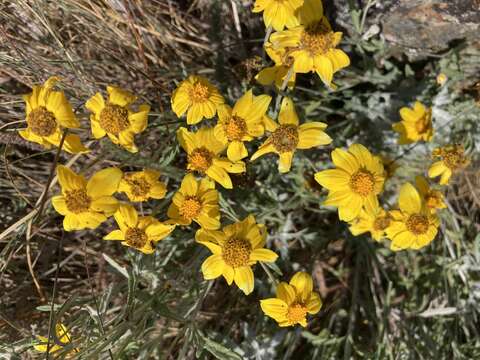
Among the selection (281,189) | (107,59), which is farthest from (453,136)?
(107,59)

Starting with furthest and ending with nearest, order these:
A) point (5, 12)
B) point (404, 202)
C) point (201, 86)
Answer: point (5, 12)
point (404, 202)
point (201, 86)

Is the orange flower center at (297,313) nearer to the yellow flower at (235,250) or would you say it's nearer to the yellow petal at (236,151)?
the yellow flower at (235,250)

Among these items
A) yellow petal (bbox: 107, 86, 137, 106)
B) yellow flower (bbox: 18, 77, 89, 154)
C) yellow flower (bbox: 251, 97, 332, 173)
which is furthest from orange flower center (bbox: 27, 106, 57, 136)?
yellow flower (bbox: 251, 97, 332, 173)

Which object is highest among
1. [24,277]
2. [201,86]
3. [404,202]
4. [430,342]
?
[201,86]

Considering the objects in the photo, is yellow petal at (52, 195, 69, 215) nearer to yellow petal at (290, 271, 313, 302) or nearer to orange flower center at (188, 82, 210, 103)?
orange flower center at (188, 82, 210, 103)

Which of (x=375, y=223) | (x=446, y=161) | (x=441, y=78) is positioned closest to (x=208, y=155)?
(x=375, y=223)

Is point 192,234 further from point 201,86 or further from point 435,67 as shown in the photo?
point 435,67

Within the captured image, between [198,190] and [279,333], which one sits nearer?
[198,190]
